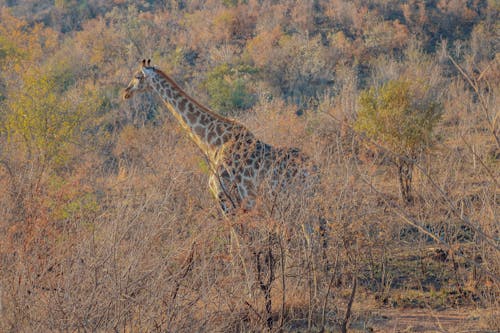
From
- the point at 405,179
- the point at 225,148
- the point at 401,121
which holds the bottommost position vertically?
the point at 405,179

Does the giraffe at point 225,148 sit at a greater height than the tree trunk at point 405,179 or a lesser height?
greater

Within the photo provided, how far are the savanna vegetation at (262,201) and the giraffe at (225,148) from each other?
1.11 feet

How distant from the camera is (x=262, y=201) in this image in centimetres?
419

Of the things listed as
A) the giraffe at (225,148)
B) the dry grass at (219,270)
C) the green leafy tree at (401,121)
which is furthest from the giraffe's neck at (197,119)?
the green leafy tree at (401,121)

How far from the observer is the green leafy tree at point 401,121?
9.02 metres

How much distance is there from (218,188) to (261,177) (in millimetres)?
501

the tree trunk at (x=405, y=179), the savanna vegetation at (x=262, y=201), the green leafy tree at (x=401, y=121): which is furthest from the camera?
the green leafy tree at (x=401, y=121)

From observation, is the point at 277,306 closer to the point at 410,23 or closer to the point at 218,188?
the point at 218,188

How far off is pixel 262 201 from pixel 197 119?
111 inches

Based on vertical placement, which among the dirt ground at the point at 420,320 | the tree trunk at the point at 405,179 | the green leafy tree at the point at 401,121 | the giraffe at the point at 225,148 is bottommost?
the tree trunk at the point at 405,179

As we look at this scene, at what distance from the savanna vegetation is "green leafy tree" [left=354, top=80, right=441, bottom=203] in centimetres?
3

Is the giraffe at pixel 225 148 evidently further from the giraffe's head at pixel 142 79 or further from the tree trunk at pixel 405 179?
the tree trunk at pixel 405 179

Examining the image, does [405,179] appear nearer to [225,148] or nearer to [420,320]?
[225,148]

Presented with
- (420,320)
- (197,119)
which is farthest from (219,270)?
(197,119)
